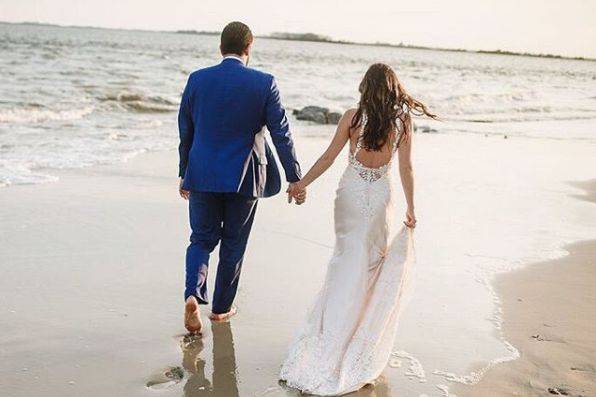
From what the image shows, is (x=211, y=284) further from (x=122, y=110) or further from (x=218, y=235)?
(x=122, y=110)

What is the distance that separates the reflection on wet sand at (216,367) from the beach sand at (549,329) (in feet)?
4.15

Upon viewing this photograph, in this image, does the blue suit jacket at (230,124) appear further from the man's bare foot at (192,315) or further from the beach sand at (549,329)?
the beach sand at (549,329)

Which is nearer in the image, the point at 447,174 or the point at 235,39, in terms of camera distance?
the point at 235,39

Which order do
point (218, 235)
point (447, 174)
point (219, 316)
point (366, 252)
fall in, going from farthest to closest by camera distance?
point (447, 174) < point (219, 316) < point (218, 235) < point (366, 252)

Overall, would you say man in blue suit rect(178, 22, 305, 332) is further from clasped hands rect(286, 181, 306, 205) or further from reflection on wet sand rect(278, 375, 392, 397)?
reflection on wet sand rect(278, 375, 392, 397)

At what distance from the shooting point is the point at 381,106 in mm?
4051

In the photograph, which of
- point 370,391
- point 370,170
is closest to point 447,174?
point 370,170

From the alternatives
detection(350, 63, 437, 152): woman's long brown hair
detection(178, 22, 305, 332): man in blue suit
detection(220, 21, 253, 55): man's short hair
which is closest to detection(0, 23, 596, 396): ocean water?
detection(178, 22, 305, 332): man in blue suit

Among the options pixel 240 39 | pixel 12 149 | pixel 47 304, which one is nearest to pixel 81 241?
pixel 47 304

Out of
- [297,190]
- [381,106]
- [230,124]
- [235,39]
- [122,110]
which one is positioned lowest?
[122,110]

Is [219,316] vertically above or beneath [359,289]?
beneath

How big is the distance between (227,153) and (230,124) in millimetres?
184

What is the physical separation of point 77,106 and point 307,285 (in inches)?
599

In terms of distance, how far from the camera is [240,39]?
4523 mm
